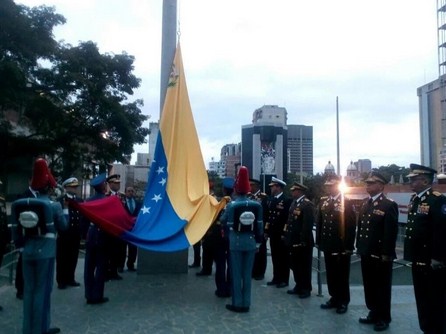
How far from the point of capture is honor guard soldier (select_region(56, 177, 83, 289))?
6398mm

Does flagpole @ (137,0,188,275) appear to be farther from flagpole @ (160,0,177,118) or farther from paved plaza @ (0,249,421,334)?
paved plaza @ (0,249,421,334)

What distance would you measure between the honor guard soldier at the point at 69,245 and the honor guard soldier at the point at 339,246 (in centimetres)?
393

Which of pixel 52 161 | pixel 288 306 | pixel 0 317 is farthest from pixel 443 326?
pixel 52 161

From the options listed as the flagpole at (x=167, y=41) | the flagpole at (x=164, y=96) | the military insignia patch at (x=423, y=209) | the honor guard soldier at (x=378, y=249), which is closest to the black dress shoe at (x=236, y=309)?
the honor guard soldier at (x=378, y=249)

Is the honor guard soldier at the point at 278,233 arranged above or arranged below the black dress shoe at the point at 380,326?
above

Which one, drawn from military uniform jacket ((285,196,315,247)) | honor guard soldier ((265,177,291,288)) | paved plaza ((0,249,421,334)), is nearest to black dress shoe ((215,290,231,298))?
paved plaza ((0,249,421,334))

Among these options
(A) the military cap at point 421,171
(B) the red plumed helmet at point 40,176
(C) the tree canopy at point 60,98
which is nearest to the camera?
(A) the military cap at point 421,171

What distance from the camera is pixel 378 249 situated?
15.3ft

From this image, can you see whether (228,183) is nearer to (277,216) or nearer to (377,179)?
(277,216)

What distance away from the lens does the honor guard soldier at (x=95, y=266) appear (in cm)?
544

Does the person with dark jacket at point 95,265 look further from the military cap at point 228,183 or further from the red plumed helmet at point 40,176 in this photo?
the military cap at point 228,183

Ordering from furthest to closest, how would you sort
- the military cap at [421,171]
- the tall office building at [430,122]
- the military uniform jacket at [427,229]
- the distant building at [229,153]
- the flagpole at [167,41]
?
the distant building at [229,153] < the tall office building at [430,122] < the flagpole at [167,41] < the military cap at [421,171] < the military uniform jacket at [427,229]

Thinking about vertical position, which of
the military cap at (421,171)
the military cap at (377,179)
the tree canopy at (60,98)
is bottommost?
the military cap at (377,179)

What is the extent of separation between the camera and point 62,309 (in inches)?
205
